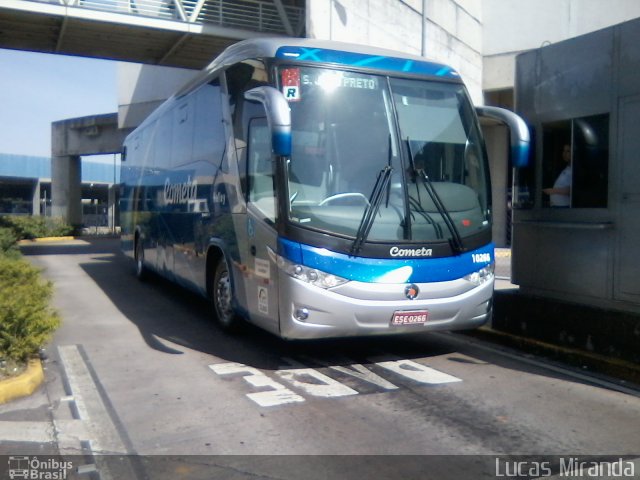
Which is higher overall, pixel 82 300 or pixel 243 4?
pixel 243 4

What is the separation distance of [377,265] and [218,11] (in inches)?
648

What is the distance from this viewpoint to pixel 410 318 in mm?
7035

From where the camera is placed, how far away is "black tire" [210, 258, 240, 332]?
343 inches

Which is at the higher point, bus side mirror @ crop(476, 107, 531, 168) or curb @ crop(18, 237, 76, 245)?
bus side mirror @ crop(476, 107, 531, 168)

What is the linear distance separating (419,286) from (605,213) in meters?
2.34

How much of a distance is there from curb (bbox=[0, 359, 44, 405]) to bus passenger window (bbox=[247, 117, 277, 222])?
2.80m

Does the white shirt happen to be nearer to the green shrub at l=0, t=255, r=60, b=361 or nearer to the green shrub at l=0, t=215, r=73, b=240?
the green shrub at l=0, t=255, r=60, b=361

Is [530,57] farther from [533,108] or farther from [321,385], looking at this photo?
[321,385]

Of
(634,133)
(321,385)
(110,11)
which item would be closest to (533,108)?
(634,133)

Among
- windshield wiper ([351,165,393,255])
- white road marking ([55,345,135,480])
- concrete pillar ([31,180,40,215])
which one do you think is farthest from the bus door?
concrete pillar ([31,180,40,215])

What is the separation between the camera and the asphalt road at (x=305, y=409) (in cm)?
486

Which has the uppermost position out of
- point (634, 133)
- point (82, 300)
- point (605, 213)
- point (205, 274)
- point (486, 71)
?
point (486, 71)

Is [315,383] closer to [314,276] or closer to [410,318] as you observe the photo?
[314,276]

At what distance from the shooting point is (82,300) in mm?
12594
